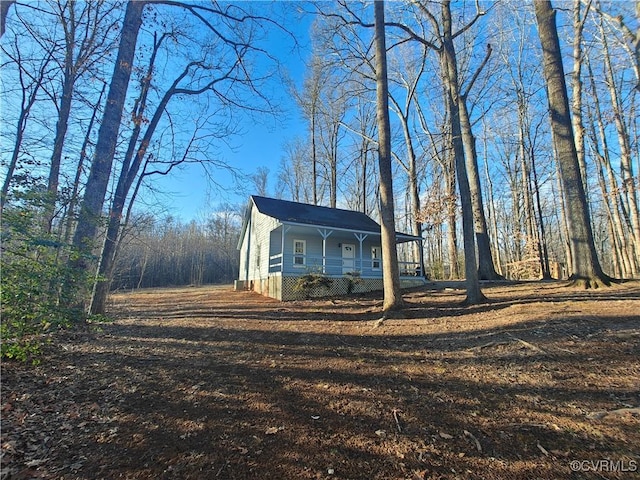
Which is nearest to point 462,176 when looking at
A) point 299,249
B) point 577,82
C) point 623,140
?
point 299,249

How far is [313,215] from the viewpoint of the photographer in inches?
620

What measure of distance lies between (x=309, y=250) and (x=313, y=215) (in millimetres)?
1926

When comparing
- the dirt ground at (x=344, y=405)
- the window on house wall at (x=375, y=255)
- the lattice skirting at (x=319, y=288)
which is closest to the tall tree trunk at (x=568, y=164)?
the dirt ground at (x=344, y=405)

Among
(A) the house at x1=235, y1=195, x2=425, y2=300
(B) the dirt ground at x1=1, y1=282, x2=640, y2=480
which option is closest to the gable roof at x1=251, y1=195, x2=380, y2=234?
(A) the house at x1=235, y1=195, x2=425, y2=300

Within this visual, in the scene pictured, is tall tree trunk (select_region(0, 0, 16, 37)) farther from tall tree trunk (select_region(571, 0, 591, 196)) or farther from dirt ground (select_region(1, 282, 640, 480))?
tall tree trunk (select_region(571, 0, 591, 196))

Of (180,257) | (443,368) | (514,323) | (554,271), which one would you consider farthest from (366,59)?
(180,257)

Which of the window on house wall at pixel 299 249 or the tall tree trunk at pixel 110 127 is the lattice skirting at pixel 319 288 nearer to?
the window on house wall at pixel 299 249

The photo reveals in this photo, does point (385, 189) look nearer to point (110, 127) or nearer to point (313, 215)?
point (110, 127)

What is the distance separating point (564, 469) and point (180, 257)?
39.2 metres

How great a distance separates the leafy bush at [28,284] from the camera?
334cm

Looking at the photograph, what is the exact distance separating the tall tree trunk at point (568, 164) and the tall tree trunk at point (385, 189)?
516cm

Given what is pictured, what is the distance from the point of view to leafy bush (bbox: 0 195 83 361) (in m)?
3.34

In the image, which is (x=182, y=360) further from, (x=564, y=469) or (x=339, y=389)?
(x=564, y=469)

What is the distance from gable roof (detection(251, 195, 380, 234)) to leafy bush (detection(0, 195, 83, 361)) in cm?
922
